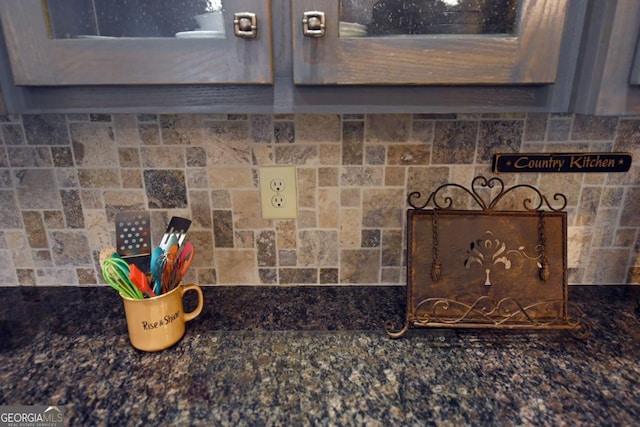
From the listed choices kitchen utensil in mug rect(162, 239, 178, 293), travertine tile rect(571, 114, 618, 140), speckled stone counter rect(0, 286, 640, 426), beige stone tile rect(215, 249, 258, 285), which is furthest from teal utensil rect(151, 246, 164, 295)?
travertine tile rect(571, 114, 618, 140)

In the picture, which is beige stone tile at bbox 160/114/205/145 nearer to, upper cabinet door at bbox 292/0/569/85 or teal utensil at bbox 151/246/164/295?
teal utensil at bbox 151/246/164/295

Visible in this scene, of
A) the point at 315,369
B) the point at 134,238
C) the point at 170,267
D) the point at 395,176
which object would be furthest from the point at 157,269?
the point at 395,176

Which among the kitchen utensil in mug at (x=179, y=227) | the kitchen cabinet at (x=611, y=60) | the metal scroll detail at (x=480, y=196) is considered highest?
the kitchen cabinet at (x=611, y=60)

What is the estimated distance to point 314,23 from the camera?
0.59 meters

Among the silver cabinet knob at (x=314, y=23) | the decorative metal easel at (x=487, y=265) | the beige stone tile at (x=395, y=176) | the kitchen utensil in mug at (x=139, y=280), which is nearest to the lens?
the silver cabinet knob at (x=314, y=23)

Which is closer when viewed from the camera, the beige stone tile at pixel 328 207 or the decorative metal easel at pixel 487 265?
the decorative metal easel at pixel 487 265

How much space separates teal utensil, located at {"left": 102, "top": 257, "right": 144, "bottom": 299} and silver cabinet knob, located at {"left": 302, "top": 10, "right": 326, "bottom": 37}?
0.55 m

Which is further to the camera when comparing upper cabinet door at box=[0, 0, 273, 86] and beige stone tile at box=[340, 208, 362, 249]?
beige stone tile at box=[340, 208, 362, 249]

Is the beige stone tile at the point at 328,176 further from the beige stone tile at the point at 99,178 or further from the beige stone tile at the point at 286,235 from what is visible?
the beige stone tile at the point at 99,178

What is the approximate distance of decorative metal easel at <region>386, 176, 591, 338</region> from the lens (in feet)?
2.86

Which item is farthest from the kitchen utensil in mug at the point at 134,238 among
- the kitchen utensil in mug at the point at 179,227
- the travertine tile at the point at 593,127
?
the travertine tile at the point at 593,127

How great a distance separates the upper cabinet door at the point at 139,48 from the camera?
598 mm

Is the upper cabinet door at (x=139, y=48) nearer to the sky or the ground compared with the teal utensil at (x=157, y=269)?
nearer to the sky

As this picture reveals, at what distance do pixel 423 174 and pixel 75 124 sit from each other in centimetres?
84
